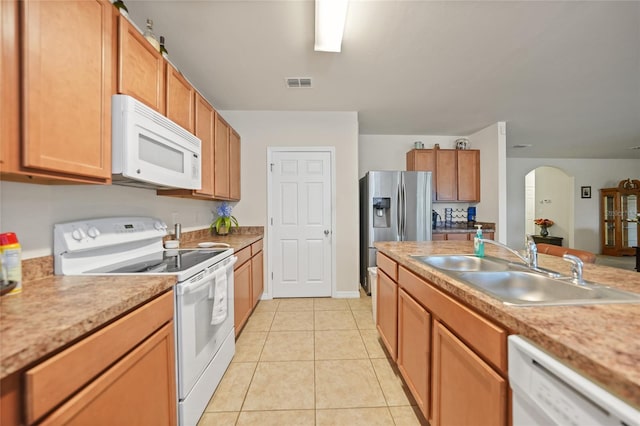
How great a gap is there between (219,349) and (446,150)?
423 centimetres

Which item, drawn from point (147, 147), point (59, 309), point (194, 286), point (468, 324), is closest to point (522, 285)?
point (468, 324)

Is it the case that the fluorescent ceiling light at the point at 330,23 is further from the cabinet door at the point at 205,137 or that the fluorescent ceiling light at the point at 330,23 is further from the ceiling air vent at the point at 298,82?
the cabinet door at the point at 205,137

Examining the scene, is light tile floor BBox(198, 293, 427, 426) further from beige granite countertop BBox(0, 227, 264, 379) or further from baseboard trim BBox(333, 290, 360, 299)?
beige granite countertop BBox(0, 227, 264, 379)

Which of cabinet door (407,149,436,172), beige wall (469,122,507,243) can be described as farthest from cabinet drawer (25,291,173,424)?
beige wall (469,122,507,243)

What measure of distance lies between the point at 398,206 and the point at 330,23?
2.37 metres

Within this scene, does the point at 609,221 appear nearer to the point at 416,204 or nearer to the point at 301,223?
the point at 416,204

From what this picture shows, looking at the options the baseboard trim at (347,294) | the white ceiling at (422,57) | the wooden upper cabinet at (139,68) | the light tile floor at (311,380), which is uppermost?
the white ceiling at (422,57)

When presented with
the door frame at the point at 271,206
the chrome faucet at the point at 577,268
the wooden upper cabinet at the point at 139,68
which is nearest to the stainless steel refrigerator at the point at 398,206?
the door frame at the point at 271,206

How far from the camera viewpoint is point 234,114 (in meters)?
3.30

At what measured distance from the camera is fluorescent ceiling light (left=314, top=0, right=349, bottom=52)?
1501 millimetres

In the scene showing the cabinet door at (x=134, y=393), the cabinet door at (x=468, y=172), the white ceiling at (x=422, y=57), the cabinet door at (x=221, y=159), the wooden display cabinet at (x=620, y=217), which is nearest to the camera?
the cabinet door at (x=134, y=393)

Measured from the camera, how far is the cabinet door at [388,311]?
5.51 ft

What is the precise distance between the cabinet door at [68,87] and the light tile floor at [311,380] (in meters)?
1.50

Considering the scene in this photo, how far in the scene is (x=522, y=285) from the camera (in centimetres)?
120
